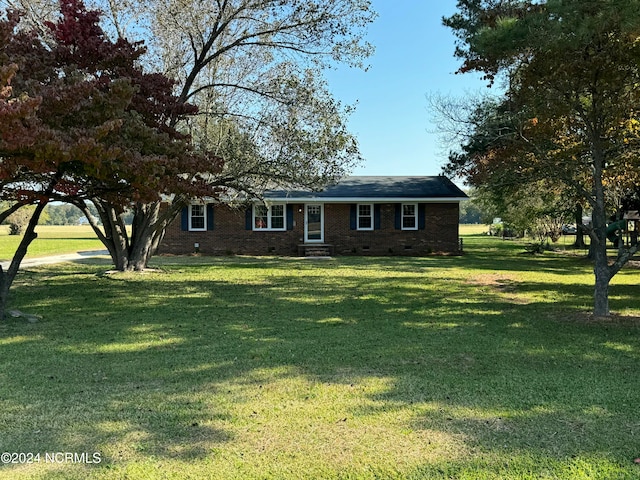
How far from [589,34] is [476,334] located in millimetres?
4073

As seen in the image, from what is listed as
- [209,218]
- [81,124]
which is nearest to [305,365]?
[81,124]

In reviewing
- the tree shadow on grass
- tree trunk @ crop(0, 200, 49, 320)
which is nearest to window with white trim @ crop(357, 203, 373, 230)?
the tree shadow on grass

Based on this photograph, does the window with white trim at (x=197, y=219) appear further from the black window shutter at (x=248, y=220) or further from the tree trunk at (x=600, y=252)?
the tree trunk at (x=600, y=252)

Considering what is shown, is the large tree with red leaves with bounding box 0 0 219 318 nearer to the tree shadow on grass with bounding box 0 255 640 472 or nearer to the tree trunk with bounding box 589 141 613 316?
the tree shadow on grass with bounding box 0 255 640 472

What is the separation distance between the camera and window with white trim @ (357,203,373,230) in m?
21.9

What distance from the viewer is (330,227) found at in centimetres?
2183

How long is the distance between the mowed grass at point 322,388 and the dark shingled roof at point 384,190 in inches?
472

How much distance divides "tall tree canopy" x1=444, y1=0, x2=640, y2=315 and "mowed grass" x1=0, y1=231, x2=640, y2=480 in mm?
2604

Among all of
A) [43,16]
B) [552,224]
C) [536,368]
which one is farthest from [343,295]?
[552,224]

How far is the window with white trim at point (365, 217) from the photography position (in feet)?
71.7

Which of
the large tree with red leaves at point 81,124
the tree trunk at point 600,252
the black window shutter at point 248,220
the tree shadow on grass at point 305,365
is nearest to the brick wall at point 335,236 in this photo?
the black window shutter at point 248,220

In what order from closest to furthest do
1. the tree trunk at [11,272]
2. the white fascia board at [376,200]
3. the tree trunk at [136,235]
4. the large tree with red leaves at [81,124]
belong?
the large tree with red leaves at [81,124] → the tree trunk at [11,272] → the tree trunk at [136,235] → the white fascia board at [376,200]

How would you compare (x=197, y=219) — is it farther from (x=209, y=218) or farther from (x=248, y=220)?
(x=248, y=220)

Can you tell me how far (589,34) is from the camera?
637 cm
